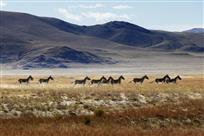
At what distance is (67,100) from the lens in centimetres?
4259

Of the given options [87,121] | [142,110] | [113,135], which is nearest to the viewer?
[113,135]

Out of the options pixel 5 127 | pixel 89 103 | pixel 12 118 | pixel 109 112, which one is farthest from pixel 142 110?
pixel 5 127

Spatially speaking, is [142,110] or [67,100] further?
[67,100]

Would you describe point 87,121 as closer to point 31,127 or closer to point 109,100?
point 31,127

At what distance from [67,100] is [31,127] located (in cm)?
1350

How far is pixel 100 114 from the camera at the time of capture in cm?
3512

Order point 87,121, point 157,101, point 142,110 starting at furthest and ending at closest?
point 157,101 < point 142,110 < point 87,121

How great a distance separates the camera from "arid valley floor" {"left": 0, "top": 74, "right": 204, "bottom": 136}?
92.6ft

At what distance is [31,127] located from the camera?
2914 cm

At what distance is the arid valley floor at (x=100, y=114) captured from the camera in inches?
1112

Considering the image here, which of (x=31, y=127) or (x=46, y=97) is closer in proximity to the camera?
(x=31, y=127)

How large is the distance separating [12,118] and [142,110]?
8480 millimetres

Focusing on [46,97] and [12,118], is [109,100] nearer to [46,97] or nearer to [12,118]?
[46,97]

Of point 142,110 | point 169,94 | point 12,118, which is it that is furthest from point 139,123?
point 169,94
